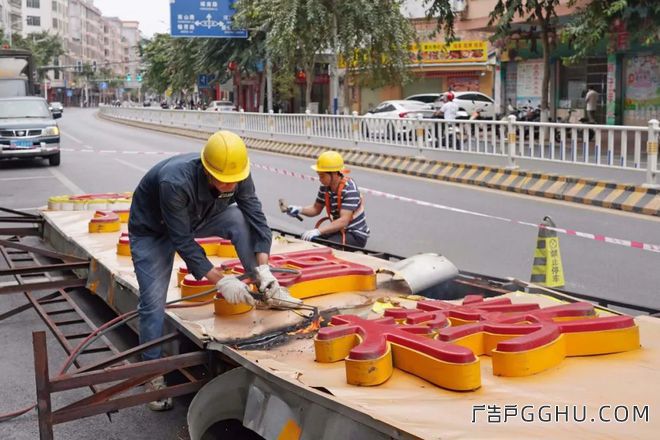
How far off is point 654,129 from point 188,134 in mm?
24617

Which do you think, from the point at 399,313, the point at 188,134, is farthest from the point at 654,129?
the point at 188,134

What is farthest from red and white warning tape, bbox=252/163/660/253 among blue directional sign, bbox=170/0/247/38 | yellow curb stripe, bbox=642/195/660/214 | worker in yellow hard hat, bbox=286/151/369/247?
blue directional sign, bbox=170/0/247/38

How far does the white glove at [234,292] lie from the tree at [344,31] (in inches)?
881

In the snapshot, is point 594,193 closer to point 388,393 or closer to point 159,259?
point 159,259

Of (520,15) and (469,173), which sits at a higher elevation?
(520,15)

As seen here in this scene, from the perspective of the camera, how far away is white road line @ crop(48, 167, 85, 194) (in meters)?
15.4

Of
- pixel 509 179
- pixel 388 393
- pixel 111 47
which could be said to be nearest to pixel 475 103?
pixel 509 179

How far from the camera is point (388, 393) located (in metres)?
3.36

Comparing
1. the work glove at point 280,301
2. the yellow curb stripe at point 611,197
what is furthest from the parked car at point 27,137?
the work glove at point 280,301

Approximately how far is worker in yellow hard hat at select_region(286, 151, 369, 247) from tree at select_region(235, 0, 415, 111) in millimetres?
19076

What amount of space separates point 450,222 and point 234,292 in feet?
24.8

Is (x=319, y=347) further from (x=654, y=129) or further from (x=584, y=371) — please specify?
(x=654, y=129)

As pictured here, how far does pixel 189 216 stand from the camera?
473 centimetres

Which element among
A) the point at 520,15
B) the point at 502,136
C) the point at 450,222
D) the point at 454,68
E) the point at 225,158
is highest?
the point at 520,15
